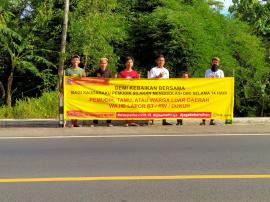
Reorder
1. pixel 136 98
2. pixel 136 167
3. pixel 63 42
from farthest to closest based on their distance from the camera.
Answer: pixel 63 42
pixel 136 98
pixel 136 167

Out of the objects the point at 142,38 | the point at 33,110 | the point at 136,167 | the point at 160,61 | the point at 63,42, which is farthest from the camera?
the point at 142,38

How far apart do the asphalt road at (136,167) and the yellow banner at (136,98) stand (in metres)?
2.05

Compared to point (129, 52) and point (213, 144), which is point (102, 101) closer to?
point (213, 144)

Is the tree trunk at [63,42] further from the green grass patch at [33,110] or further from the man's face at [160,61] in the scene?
the man's face at [160,61]

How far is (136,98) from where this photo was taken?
13.0 m

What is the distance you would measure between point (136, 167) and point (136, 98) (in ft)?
17.3

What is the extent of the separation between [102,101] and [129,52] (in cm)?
823

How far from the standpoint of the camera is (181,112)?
42.9 ft

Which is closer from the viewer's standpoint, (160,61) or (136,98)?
(136,98)

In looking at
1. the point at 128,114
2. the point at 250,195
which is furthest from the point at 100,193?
the point at 128,114

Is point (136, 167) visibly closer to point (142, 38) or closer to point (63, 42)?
point (63, 42)

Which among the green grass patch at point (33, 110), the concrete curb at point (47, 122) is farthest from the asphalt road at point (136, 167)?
the green grass patch at point (33, 110)

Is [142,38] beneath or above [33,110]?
above

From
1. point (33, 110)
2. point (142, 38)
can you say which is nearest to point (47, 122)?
point (33, 110)
